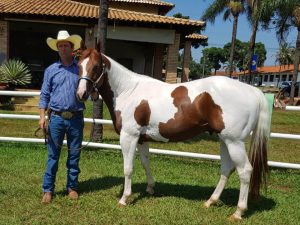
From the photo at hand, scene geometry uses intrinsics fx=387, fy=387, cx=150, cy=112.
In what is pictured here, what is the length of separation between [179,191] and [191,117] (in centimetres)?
144

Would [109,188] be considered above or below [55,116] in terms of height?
below

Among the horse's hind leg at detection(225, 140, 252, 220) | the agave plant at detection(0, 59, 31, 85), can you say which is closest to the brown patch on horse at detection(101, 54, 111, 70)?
the horse's hind leg at detection(225, 140, 252, 220)

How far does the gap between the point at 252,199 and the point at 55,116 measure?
8.70 ft

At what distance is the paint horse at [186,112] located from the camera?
4266 mm

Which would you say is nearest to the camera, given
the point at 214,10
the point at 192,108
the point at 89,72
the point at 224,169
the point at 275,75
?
the point at 89,72

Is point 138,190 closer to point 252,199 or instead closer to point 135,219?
point 135,219

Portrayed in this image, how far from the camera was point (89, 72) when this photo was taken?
430 cm

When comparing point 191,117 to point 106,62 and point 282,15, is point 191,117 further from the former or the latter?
point 282,15

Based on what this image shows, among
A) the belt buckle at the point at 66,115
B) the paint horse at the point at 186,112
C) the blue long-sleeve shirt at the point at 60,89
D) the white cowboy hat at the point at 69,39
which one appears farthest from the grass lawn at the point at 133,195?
the white cowboy hat at the point at 69,39

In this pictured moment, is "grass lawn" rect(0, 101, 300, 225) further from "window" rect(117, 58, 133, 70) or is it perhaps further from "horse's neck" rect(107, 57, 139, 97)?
"window" rect(117, 58, 133, 70)

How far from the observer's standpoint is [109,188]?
5426mm

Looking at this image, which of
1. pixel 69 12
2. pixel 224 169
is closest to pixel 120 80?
pixel 224 169

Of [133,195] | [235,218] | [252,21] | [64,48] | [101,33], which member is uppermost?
[252,21]

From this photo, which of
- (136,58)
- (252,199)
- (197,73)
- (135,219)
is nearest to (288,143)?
(252,199)
